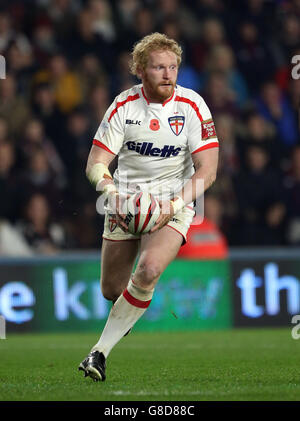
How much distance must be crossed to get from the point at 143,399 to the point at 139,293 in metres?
1.12

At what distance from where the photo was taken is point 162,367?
7.67 m

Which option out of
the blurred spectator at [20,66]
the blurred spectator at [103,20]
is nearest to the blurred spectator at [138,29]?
the blurred spectator at [103,20]

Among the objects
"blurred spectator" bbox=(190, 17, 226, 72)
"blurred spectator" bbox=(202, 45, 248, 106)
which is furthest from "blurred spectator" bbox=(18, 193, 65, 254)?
"blurred spectator" bbox=(190, 17, 226, 72)

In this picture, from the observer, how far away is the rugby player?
6.54 metres

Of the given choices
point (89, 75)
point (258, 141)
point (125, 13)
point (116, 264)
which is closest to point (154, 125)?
point (116, 264)

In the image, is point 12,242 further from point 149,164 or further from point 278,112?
point 149,164

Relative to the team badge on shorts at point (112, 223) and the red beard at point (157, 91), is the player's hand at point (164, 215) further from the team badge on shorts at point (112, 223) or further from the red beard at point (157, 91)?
the red beard at point (157, 91)

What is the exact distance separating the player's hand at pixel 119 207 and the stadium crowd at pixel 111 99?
5.01 metres

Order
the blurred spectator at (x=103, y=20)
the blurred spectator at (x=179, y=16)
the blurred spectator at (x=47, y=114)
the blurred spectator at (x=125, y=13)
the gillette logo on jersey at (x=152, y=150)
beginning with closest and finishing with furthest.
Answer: the gillette logo on jersey at (x=152, y=150) → the blurred spectator at (x=47, y=114) → the blurred spectator at (x=103, y=20) → the blurred spectator at (x=125, y=13) → the blurred spectator at (x=179, y=16)

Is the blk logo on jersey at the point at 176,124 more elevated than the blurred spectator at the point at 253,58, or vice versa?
the blurred spectator at the point at 253,58

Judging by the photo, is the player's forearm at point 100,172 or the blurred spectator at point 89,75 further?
the blurred spectator at point 89,75

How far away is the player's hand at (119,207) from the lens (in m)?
6.43

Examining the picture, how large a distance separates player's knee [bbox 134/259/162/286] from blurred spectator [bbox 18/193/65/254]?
504 centimetres
